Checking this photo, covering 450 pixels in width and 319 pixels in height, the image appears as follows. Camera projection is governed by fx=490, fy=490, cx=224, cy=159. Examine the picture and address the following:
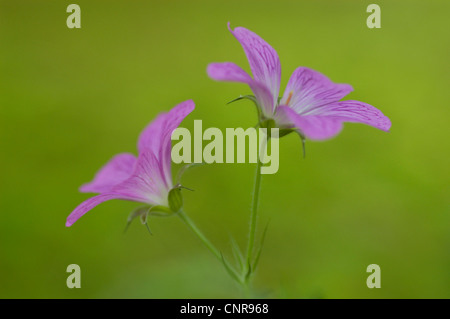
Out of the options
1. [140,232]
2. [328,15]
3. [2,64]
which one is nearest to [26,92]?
[2,64]

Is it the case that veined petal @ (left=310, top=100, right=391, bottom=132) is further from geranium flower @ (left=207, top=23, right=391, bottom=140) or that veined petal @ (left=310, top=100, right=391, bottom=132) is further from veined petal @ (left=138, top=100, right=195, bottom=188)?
veined petal @ (left=138, top=100, right=195, bottom=188)

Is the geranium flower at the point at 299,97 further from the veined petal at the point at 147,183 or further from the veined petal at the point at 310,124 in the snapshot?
the veined petal at the point at 147,183

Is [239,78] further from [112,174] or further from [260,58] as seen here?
[112,174]

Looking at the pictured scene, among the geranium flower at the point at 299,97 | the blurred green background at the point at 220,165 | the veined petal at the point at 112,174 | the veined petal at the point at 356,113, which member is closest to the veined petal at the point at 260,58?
the geranium flower at the point at 299,97

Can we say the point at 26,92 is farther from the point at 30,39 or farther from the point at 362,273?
the point at 362,273

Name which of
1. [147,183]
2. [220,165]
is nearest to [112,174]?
[147,183]

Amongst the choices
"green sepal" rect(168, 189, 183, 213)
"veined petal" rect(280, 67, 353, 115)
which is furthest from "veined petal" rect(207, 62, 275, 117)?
"green sepal" rect(168, 189, 183, 213)

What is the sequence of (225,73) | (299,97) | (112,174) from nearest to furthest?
(225,73), (299,97), (112,174)
